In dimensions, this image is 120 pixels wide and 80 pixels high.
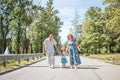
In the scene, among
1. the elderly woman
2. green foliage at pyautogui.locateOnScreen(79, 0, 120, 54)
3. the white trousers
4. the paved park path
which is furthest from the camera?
green foliage at pyautogui.locateOnScreen(79, 0, 120, 54)

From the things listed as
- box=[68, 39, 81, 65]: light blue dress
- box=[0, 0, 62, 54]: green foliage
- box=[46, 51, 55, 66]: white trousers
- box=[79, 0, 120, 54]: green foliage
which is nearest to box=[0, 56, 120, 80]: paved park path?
box=[68, 39, 81, 65]: light blue dress

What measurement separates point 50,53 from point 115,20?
2264 cm

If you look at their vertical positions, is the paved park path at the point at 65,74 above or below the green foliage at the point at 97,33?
below

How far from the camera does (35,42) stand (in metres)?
84.6

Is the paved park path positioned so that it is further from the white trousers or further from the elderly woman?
the white trousers

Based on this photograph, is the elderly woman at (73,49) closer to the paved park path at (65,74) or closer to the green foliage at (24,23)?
the paved park path at (65,74)

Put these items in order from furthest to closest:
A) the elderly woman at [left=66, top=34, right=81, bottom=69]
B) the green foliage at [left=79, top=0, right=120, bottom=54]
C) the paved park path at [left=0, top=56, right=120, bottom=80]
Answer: the green foliage at [left=79, top=0, right=120, bottom=54] → the elderly woman at [left=66, top=34, right=81, bottom=69] → the paved park path at [left=0, top=56, right=120, bottom=80]

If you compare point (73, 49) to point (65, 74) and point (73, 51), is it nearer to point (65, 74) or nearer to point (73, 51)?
point (73, 51)

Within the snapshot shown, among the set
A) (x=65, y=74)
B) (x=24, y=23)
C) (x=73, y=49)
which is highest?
(x=24, y=23)

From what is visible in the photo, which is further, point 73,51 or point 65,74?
point 73,51

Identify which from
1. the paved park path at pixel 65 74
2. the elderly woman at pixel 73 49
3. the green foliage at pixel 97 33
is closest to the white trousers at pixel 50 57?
the elderly woman at pixel 73 49

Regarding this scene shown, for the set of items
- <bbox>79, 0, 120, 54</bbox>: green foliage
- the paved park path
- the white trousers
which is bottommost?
the paved park path

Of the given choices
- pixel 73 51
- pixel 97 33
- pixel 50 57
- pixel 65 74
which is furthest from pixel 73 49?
pixel 97 33

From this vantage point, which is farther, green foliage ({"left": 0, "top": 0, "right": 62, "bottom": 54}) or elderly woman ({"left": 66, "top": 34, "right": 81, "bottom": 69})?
green foliage ({"left": 0, "top": 0, "right": 62, "bottom": 54})
